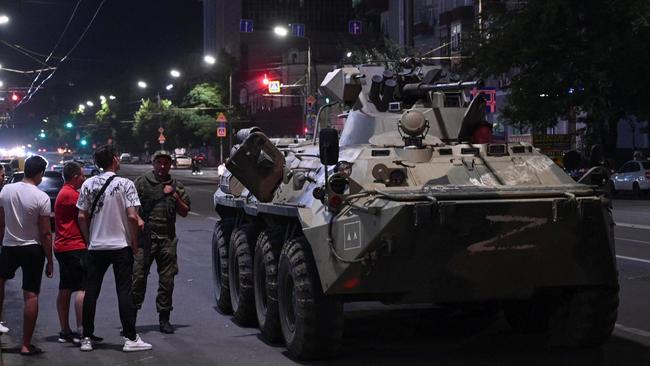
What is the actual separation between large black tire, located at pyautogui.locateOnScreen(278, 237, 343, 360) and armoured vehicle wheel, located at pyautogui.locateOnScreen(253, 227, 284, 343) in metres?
0.68

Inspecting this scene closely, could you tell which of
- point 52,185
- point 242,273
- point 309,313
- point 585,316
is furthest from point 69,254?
point 52,185

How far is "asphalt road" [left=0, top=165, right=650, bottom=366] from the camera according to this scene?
31.2ft

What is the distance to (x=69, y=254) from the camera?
10.4m

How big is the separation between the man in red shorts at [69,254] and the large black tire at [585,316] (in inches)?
179

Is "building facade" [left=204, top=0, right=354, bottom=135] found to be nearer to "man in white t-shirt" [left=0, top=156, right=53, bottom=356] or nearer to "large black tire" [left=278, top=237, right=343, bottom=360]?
"man in white t-shirt" [left=0, top=156, right=53, bottom=356]

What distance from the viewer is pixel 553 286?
29.9 ft

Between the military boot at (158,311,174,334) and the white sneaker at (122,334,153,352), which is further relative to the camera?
the military boot at (158,311,174,334)

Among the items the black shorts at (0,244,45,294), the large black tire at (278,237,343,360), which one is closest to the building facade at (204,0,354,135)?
the black shorts at (0,244,45,294)

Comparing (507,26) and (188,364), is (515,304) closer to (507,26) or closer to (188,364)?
(188,364)

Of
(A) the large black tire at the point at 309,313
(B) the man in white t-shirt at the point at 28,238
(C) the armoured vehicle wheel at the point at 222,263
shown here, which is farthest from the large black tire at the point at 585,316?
(B) the man in white t-shirt at the point at 28,238

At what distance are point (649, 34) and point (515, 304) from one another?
104ft

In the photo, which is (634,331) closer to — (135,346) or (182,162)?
(135,346)

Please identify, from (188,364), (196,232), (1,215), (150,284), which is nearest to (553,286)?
(188,364)

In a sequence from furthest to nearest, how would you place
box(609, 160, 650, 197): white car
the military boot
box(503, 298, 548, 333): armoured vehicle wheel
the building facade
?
the building facade → box(609, 160, 650, 197): white car → the military boot → box(503, 298, 548, 333): armoured vehicle wheel
